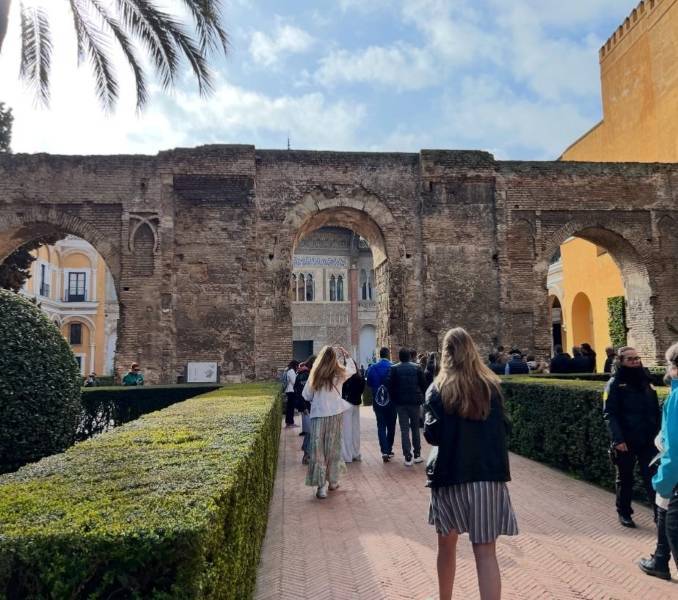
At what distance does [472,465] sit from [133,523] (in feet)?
6.22

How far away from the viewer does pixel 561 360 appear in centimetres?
→ 1311

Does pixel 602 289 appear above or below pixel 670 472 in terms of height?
above

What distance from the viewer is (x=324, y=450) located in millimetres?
6594

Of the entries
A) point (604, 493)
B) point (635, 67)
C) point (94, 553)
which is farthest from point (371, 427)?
point (635, 67)

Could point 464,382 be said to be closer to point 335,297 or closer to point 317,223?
point 317,223

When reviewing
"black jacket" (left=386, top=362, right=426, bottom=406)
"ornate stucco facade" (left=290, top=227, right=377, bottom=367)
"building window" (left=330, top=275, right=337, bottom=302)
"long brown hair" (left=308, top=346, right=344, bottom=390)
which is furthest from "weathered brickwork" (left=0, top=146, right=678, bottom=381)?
"building window" (left=330, top=275, right=337, bottom=302)

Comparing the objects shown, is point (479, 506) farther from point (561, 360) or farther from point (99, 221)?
point (99, 221)

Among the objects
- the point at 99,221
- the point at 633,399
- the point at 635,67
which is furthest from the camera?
the point at 635,67

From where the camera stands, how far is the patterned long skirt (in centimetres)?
650

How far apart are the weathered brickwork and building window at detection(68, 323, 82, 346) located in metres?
22.9

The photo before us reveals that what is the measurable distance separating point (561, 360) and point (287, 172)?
940cm

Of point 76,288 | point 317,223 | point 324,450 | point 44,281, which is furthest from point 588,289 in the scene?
point 44,281

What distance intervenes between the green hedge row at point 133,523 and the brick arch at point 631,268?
15509mm

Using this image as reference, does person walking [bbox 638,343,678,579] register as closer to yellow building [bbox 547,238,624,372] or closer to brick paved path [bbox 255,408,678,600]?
brick paved path [bbox 255,408,678,600]
